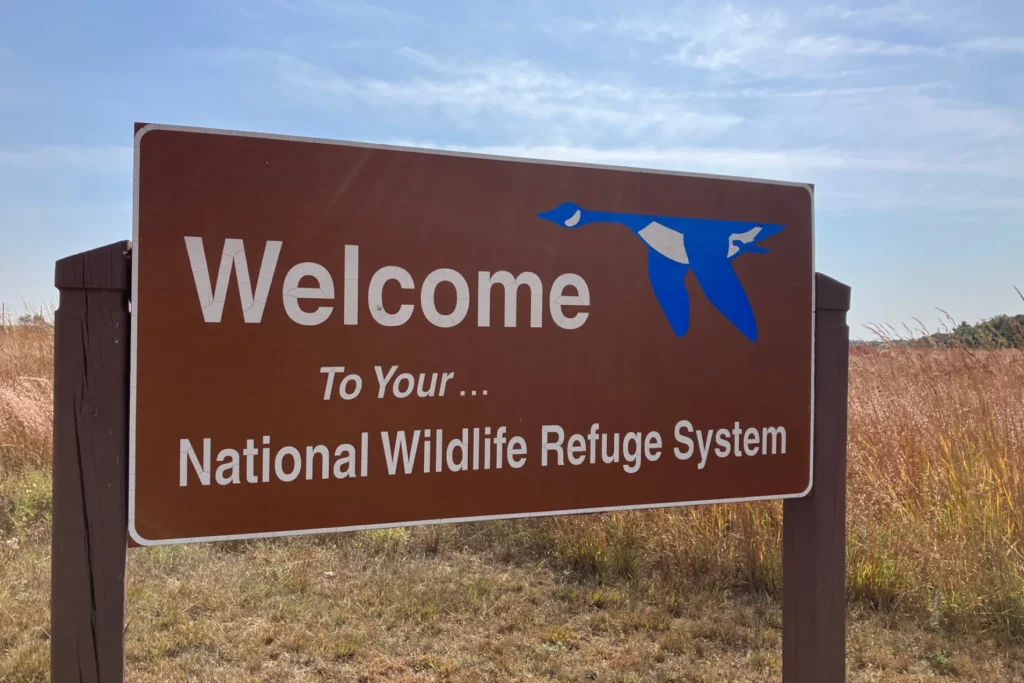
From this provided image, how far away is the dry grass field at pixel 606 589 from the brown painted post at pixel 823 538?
2.24ft

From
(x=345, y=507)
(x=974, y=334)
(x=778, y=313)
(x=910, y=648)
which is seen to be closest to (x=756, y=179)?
(x=778, y=313)

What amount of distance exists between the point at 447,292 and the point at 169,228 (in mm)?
711

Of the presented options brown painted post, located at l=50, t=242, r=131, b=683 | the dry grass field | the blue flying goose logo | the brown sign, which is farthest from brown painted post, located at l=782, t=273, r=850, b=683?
brown painted post, located at l=50, t=242, r=131, b=683

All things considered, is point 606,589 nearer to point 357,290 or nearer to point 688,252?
point 688,252

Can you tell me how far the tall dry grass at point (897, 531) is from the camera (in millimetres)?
3529

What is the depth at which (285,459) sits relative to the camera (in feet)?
6.08

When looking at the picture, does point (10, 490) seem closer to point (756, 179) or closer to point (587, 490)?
point (587, 490)

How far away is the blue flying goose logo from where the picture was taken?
221 cm

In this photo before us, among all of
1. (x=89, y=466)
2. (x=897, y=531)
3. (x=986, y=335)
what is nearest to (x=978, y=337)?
(x=986, y=335)

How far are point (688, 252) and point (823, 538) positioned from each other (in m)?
1.07

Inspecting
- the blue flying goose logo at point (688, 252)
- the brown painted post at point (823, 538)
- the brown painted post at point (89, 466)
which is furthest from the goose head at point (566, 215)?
the brown painted post at point (89, 466)

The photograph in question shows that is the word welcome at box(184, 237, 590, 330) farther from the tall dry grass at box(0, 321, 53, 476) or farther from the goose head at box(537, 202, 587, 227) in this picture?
the tall dry grass at box(0, 321, 53, 476)

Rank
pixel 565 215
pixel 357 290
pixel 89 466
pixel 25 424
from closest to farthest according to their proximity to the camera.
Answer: pixel 89 466
pixel 357 290
pixel 565 215
pixel 25 424

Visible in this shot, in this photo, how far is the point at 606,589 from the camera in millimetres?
3834
